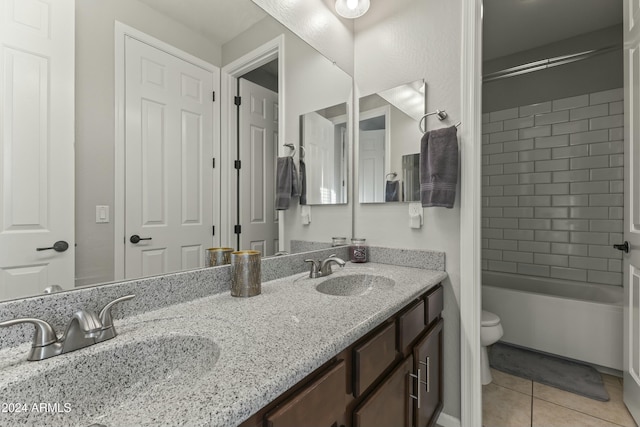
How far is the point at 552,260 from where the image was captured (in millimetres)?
2693

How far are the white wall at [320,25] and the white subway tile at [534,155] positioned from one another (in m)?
2.03

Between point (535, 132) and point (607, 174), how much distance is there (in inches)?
25.9

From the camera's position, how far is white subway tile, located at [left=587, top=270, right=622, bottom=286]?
240 cm

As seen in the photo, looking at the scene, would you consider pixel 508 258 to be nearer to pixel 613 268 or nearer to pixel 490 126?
pixel 613 268

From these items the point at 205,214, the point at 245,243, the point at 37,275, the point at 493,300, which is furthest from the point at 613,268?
the point at 37,275

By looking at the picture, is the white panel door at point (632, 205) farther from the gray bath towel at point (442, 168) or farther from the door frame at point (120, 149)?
the door frame at point (120, 149)

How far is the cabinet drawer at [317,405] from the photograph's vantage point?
569mm

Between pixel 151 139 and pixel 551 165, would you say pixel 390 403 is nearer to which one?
pixel 151 139

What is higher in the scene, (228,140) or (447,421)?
(228,140)

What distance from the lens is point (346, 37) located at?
74.5 inches

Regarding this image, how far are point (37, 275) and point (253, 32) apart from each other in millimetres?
1153

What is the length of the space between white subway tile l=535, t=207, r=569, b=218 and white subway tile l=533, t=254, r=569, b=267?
14.5 inches

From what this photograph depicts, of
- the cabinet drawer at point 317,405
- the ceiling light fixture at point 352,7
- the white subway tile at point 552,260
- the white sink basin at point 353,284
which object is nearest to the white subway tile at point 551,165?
the white subway tile at point 552,260

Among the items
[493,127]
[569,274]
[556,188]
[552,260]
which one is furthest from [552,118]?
[569,274]
